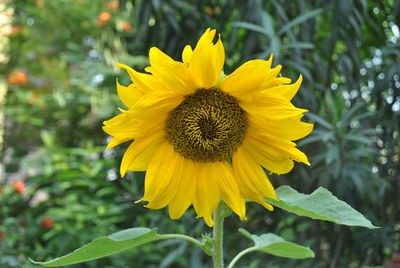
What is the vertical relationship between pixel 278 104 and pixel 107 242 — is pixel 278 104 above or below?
above

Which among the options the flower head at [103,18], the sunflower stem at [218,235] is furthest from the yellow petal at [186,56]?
the flower head at [103,18]

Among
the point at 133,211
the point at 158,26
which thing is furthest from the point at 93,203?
the point at 158,26

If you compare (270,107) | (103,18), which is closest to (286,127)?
(270,107)

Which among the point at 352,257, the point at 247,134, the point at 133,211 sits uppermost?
the point at 247,134

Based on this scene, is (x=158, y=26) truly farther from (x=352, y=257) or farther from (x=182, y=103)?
(x=182, y=103)

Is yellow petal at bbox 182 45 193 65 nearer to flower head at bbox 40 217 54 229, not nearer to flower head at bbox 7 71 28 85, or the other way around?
flower head at bbox 40 217 54 229

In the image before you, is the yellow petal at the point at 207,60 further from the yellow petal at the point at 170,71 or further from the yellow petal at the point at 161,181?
the yellow petal at the point at 161,181

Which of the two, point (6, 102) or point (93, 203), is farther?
point (6, 102)

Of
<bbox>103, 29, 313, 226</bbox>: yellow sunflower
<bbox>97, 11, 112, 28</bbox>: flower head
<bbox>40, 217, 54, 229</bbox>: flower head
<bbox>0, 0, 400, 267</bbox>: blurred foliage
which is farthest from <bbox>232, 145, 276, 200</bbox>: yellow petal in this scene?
<bbox>97, 11, 112, 28</bbox>: flower head
